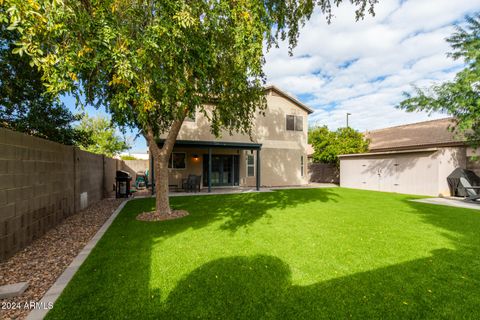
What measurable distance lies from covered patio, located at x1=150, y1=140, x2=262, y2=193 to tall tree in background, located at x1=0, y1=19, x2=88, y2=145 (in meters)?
5.60

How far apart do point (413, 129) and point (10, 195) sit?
2404 centimetres

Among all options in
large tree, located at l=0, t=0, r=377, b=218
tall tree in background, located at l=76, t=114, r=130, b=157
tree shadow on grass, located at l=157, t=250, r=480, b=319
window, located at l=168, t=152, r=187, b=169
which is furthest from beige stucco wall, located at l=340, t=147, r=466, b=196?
tall tree in background, located at l=76, t=114, r=130, b=157

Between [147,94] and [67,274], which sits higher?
[147,94]

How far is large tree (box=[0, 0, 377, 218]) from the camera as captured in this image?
3.48m

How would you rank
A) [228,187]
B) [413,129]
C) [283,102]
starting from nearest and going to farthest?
[228,187]
[283,102]
[413,129]

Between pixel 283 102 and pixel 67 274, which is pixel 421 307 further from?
pixel 283 102

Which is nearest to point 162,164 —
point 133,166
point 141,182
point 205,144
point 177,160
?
point 205,144

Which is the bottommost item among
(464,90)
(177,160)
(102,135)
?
(177,160)

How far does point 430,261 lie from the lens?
3998 millimetres

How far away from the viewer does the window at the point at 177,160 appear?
13938mm

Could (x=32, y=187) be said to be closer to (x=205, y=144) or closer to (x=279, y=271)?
(x=279, y=271)

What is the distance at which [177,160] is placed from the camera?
555 inches

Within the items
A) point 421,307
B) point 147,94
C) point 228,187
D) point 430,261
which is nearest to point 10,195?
point 147,94

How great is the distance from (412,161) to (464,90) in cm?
446
